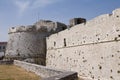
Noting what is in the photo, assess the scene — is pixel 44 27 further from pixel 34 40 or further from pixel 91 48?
pixel 91 48

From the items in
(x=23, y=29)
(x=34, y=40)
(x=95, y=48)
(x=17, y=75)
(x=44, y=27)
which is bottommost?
(x=17, y=75)

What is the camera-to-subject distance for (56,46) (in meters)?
16.9

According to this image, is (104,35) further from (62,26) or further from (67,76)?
(62,26)

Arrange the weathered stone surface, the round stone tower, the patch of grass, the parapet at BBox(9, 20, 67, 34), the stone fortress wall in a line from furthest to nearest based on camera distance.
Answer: the round stone tower
the parapet at BBox(9, 20, 67, 34)
the patch of grass
the stone fortress wall
the weathered stone surface

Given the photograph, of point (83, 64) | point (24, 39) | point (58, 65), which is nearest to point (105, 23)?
point (83, 64)

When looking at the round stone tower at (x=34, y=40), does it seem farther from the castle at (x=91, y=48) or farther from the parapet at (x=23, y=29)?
the castle at (x=91, y=48)

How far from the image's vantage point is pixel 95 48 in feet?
34.9

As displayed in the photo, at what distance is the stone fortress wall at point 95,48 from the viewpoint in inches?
357

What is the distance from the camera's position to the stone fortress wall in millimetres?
9069

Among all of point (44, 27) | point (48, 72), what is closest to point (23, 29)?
point (44, 27)

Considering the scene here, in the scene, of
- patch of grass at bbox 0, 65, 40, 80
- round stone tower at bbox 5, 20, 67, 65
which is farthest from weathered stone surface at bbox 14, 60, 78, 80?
round stone tower at bbox 5, 20, 67, 65

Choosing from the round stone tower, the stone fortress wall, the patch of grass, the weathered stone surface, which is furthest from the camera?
the round stone tower

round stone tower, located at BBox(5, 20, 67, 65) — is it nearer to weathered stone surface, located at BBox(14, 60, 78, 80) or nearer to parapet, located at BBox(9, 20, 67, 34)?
parapet, located at BBox(9, 20, 67, 34)

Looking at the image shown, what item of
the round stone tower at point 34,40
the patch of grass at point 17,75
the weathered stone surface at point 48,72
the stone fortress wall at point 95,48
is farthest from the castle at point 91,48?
the round stone tower at point 34,40
